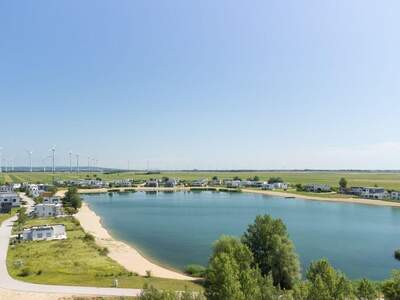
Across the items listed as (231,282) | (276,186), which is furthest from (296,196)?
(231,282)

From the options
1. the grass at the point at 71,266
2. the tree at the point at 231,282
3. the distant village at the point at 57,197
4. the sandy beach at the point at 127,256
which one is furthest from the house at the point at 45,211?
the tree at the point at 231,282

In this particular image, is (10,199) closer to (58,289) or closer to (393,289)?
(58,289)

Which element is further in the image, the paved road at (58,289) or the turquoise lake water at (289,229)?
the turquoise lake water at (289,229)

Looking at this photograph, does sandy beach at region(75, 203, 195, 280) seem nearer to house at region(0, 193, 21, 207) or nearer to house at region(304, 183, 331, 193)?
house at region(0, 193, 21, 207)

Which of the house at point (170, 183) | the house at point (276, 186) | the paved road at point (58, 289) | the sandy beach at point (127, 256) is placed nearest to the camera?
the paved road at point (58, 289)

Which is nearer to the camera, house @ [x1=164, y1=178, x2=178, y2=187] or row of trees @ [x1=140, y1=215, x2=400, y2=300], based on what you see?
row of trees @ [x1=140, y1=215, x2=400, y2=300]

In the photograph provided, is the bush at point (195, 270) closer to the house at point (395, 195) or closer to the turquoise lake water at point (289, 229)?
the turquoise lake water at point (289, 229)

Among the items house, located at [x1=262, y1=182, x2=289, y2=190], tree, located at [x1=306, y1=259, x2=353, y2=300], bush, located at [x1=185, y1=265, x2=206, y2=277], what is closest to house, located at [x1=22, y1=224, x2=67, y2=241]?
bush, located at [x1=185, y1=265, x2=206, y2=277]
